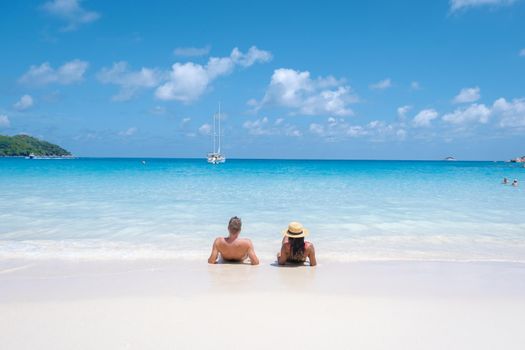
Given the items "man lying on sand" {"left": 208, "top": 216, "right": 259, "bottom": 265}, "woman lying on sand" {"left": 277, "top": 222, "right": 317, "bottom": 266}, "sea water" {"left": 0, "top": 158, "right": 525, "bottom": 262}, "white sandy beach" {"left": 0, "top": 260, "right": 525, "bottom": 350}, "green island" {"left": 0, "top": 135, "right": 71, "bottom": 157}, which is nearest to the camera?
"white sandy beach" {"left": 0, "top": 260, "right": 525, "bottom": 350}

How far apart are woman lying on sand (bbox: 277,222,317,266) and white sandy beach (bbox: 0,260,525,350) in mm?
283

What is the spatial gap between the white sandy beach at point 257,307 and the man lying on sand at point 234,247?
0.37m

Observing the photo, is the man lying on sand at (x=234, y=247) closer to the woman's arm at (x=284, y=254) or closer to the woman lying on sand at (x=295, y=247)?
the woman's arm at (x=284, y=254)

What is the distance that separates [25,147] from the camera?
16575 cm

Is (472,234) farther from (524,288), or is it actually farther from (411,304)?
(411,304)

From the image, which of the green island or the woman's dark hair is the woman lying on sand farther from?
the green island

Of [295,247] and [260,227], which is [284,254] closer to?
[295,247]

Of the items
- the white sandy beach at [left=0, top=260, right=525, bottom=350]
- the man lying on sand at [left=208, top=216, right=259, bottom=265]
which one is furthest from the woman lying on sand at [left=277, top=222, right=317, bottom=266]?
the man lying on sand at [left=208, top=216, right=259, bottom=265]

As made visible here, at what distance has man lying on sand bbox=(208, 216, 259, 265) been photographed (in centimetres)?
717

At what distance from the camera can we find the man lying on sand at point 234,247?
282 inches

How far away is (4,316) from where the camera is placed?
14.7 ft

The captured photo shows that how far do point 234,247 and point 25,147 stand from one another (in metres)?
190

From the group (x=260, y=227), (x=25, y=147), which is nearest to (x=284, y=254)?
(x=260, y=227)

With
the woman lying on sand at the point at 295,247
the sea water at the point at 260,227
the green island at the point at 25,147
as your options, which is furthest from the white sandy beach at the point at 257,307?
the green island at the point at 25,147
